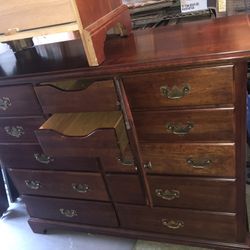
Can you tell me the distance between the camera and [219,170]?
3.33ft

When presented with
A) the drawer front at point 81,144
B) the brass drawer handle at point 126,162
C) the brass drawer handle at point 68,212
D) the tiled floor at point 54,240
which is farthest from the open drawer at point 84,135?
the tiled floor at point 54,240

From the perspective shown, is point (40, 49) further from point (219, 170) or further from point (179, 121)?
point (219, 170)

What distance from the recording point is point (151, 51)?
94cm

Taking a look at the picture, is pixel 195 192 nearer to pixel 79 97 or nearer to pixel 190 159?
pixel 190 159

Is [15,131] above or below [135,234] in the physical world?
above

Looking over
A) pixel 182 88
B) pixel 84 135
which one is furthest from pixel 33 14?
pixel 182 88

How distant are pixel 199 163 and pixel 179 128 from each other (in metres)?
0.15

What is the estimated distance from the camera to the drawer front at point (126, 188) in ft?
3.82

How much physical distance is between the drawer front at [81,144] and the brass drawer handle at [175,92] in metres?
0.20

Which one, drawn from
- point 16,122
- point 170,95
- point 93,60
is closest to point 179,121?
point 170,95

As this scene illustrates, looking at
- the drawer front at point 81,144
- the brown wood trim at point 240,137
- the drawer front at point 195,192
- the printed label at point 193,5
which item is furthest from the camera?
the printed label at point 193,5

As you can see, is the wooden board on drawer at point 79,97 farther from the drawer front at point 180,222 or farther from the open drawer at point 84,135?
the drawer front at point 180,222

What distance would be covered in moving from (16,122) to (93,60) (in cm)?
45

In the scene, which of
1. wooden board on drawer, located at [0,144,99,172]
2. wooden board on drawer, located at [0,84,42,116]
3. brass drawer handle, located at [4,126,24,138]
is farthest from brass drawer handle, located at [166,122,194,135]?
brass drawer handle, located at [4,126,24,138]
